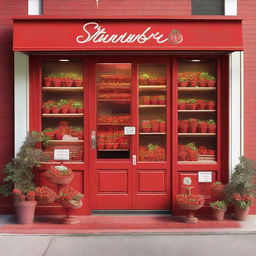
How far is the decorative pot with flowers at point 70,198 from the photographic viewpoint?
324 inches

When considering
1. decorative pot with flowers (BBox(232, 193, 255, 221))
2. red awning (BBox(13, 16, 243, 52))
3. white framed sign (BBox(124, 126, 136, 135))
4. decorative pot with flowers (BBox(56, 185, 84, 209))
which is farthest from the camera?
white framed sign (BBox(124, 126, 136, 135))

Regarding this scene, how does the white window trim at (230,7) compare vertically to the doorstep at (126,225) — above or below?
above

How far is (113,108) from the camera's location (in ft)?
30.2

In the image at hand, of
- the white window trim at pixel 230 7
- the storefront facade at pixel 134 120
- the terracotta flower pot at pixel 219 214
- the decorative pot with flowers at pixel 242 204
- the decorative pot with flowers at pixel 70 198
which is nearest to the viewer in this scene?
the decorative pot with flowers at pixel 70 198

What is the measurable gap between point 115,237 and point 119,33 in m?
3.56

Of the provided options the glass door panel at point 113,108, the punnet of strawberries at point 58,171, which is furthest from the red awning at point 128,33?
the punnet of strawberries at point 58,171

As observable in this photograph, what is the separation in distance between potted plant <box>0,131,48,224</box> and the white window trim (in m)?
4.24

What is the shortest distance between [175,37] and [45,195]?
12.0 feet

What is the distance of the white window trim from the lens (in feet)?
29.2

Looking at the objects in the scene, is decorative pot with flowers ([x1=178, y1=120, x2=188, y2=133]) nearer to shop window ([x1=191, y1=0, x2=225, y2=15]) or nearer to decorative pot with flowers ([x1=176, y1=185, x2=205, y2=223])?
decorative pot with flowers ([x1=176, y1=185, x2=205, y2=223])

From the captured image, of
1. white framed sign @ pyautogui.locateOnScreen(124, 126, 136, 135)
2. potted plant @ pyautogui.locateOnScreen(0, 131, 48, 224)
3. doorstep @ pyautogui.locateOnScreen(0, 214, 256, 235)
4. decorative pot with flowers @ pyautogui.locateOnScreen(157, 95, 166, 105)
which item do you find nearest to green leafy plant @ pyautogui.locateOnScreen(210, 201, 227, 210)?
doorstep @ pyautogui.locateOnScreen(0, 214, 256, 235)

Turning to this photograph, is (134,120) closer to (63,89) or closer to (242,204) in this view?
(63,89)

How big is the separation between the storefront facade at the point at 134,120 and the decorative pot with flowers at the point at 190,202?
457 millimetres

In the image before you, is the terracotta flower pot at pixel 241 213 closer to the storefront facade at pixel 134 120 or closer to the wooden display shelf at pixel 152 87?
the storefront facade at pixel 134 120
